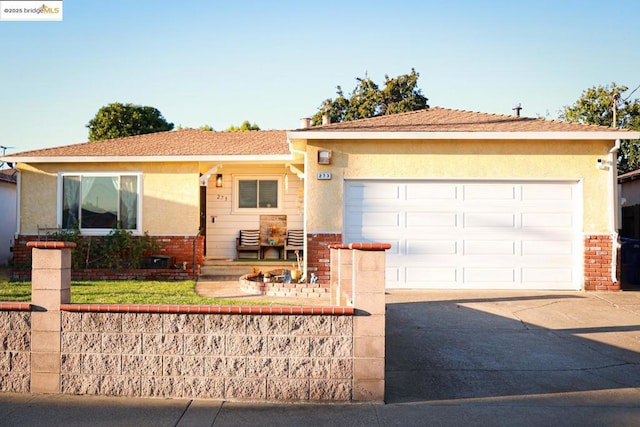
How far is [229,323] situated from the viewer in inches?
245

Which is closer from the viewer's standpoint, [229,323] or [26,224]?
[229,323]

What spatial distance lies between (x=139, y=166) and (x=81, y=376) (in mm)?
10131

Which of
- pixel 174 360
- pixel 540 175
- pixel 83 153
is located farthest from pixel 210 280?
pixel 174 360

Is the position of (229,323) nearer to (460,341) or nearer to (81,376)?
(81,376)

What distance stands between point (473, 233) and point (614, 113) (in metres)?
22.9

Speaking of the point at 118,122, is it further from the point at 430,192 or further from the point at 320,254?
the point at 430,192

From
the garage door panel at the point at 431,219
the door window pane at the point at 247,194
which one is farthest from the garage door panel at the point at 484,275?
the door window pane at the point at 247,194

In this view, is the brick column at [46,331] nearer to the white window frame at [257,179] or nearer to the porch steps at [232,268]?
the porch steps at [232,268]

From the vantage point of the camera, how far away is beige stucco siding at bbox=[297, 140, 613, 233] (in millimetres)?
13133

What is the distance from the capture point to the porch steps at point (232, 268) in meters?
15.4

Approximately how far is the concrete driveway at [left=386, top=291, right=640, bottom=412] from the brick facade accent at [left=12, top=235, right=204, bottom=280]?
572 cm

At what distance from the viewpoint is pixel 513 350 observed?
8.19 m

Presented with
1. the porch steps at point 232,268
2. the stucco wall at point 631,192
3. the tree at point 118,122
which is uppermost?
the tree at point 118,122

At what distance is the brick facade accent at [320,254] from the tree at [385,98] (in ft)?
81.2
